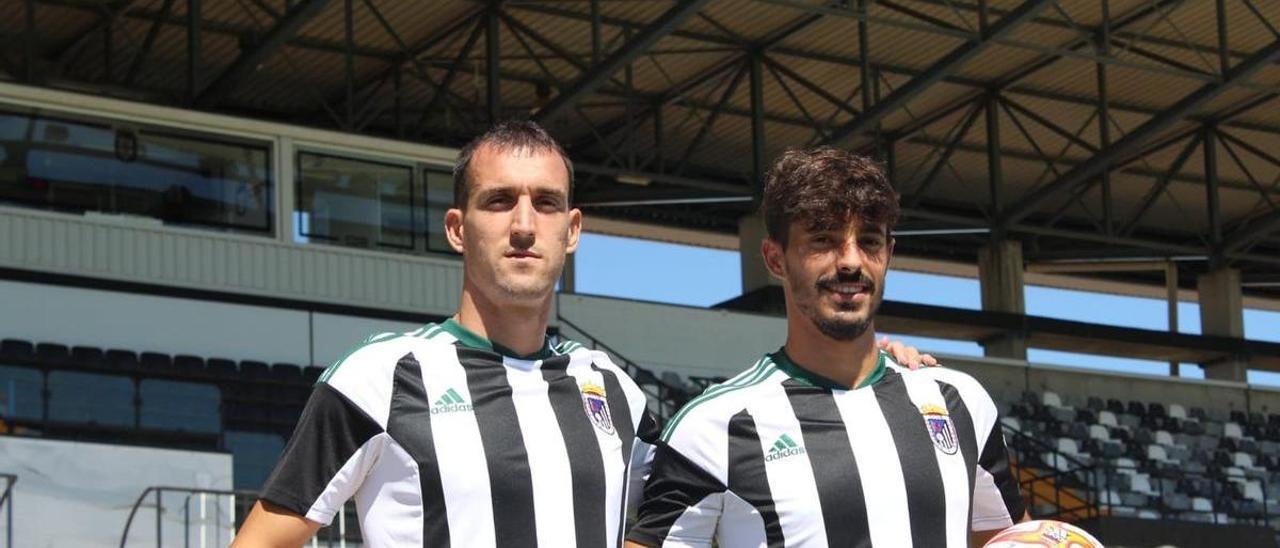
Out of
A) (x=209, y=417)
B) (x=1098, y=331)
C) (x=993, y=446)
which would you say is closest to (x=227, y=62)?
(x=209, y=417)

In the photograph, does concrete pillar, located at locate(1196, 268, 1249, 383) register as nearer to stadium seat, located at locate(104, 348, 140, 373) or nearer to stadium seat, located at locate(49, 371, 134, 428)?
stadium seat, located at locate(104, 348, 140, 373)

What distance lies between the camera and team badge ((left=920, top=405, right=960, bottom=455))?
3.94 metres

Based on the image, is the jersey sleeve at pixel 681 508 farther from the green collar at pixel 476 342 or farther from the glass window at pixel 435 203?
the glass window at pixel 435 203

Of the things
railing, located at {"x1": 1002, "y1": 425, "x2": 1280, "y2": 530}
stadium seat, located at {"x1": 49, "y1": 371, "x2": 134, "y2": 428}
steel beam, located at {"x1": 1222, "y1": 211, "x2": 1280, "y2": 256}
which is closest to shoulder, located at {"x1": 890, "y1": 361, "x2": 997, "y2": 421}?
stadium seat, located at {"x1": 49, "y1": 371, "x2": 134, "y2": 428}

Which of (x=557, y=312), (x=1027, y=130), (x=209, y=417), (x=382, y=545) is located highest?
(x=1027, y=130)

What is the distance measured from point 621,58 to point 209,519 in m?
8.37

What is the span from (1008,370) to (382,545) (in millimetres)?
22821

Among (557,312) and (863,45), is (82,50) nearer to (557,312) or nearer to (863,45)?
(557,312)

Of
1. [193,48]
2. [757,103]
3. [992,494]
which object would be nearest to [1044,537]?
[992,494]

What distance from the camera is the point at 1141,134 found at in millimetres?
23375

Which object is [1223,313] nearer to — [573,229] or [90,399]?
[90,399]

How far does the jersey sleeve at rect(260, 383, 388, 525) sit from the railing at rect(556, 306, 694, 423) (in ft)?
48.9

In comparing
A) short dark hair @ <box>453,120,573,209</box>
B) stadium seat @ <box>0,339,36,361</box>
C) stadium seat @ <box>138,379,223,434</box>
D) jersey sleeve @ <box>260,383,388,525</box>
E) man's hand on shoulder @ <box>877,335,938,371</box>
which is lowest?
jersey sleeve @ <box>260,383,388,525</box>

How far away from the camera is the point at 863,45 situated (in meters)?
21.4
